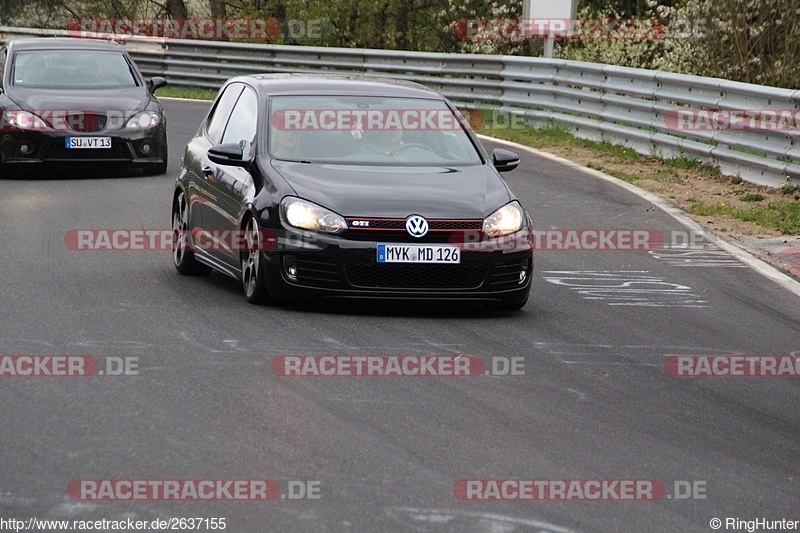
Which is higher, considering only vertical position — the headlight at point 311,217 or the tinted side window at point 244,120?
the tinted side window at point 244,120

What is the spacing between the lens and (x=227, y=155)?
9.97 metres

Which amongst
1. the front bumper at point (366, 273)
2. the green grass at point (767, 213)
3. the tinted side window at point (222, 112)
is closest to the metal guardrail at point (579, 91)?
the green grass at point (767, 213)

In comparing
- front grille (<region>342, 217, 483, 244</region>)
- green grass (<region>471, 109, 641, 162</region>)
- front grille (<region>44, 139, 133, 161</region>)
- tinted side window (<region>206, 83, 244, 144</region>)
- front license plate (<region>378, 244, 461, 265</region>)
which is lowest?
green grass (<region>471, 109, 641, 162</region>)

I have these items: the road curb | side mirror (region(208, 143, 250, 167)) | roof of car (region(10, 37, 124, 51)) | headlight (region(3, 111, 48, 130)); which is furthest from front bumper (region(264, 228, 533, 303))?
roof of car (region(10, 37, 124, 51))

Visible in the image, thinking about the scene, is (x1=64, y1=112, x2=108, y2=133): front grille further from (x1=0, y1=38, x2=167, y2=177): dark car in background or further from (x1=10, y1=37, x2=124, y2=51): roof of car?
(x1=10, y1=37, x2=124, y2=51): roof of car

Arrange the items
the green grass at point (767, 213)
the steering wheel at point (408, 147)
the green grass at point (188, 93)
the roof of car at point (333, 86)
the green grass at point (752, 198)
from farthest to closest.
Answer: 1. the green grass at point (188, 93)
2. the green grass at point (752, 198)
3. the green grass at point (767, 213)
4. the roof of car at point (333, 86)
5. the steering wheel at point (408, 147)

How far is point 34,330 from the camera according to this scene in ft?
29.1

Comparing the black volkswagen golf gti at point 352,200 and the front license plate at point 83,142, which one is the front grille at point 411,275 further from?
the front license plate at point 83,142

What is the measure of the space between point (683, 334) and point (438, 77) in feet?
54.9

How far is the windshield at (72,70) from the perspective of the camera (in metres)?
18.4

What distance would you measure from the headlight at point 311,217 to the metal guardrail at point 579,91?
24.8ft

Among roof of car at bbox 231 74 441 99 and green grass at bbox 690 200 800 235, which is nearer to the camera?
roof of car at bbox 231 74 441 99

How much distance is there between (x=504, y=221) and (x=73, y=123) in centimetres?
918

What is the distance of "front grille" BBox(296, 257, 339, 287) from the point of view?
30.4ft
